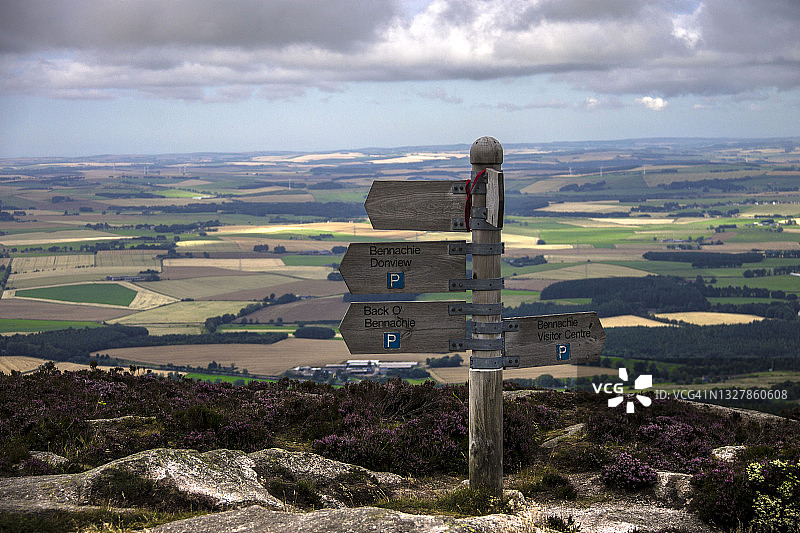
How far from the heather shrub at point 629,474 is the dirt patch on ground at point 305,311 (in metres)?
70.9

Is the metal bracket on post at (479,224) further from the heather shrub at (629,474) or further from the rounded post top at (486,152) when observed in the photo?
the heather shrub at (629,474)

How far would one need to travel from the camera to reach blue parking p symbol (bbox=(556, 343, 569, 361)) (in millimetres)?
8312

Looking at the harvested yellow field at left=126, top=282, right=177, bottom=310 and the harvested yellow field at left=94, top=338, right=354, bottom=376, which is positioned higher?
the harvested yellow field at left=126, top=282, right=177, bottom=310

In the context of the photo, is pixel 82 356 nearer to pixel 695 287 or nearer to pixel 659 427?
pixel 659 427

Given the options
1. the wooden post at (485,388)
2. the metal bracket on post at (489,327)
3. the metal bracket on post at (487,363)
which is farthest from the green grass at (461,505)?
the metal bracket on post at (489,327)

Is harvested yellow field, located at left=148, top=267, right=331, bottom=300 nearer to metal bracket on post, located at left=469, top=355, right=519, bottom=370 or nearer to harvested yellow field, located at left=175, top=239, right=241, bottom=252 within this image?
harvested yellow field, located at left=175, top=239, right=241, bottom=252

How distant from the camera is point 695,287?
10519cm

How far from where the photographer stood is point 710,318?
276 ft

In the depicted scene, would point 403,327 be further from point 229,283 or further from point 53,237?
point 53,237

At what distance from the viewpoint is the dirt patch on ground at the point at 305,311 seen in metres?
82.8

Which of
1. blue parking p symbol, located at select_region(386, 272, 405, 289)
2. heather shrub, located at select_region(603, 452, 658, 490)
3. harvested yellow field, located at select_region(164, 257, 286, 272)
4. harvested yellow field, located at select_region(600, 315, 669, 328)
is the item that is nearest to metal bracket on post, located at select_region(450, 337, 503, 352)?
blue parking p symbol, located at select_region(386, 272, 405, 289)

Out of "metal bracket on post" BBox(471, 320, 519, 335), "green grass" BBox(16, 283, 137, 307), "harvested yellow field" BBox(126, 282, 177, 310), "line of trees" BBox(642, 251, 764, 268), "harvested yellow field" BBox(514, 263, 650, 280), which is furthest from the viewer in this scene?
"line of trees" BBox(642, 251, 764, 268)

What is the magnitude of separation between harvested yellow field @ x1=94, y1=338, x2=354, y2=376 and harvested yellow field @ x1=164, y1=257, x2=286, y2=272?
5436 centimetres

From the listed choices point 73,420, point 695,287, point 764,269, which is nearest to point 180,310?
point 695,287
